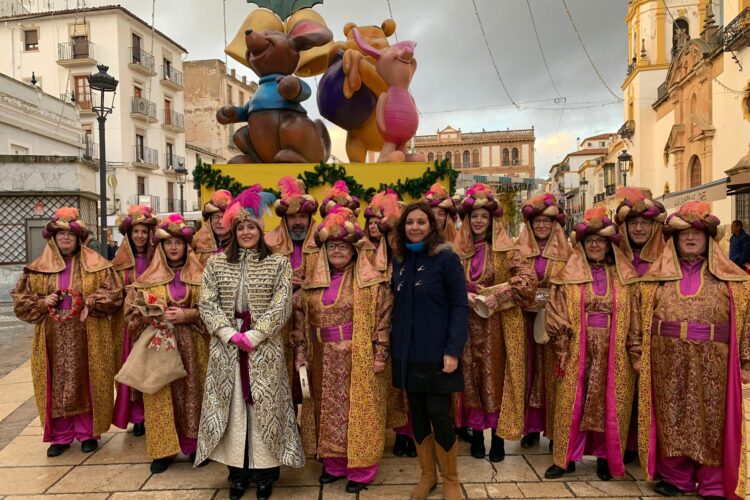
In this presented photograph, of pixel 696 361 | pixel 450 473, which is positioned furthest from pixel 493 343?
pixel 696 361

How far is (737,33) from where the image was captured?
15.4 meters

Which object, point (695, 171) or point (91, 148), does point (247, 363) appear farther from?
point (91, 148)

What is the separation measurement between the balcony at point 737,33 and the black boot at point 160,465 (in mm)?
17051

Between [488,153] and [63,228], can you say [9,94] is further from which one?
[488,153]

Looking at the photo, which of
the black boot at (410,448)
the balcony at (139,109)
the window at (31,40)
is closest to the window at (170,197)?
the balcony at (139,109)

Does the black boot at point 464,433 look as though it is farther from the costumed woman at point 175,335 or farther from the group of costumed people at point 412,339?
the costumed woman at point 175,335

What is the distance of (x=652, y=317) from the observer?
11.9ft

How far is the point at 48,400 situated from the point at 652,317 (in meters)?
4.39

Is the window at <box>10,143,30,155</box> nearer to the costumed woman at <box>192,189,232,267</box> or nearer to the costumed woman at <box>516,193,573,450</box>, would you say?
the costumed woman at <box>192,189,232,267</box>

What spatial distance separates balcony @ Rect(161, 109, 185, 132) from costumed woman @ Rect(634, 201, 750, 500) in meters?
28.8

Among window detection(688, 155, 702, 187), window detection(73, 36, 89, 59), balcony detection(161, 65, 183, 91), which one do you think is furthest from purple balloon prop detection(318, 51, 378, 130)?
balcony detection(161, 65, 183, 91)

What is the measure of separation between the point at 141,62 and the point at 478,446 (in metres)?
28.0

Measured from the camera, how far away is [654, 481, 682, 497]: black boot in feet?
11.6

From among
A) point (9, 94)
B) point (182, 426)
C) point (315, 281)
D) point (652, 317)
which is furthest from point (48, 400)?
point (9, 94)
